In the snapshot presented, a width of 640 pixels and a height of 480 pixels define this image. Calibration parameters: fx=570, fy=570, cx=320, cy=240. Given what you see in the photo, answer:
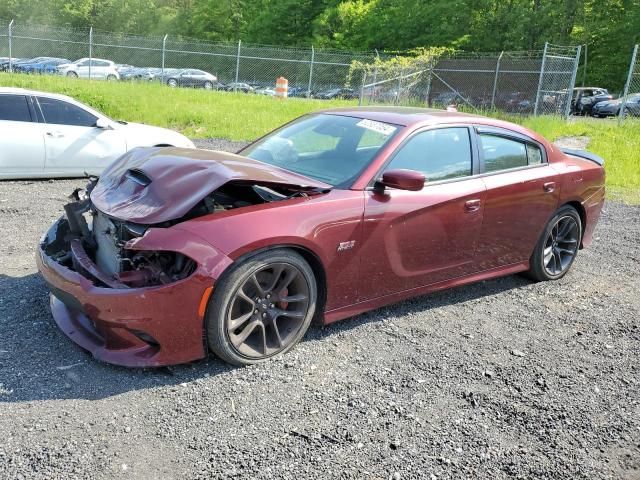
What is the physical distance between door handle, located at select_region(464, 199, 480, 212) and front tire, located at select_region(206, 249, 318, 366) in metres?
Result: 1.39

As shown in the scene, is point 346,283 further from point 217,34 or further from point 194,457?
point 217,34

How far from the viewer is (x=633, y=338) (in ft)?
14.1

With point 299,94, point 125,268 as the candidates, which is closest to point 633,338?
point 125,268

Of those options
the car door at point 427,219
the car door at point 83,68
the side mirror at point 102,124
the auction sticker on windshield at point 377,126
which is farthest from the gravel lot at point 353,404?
the car door at point 83,68

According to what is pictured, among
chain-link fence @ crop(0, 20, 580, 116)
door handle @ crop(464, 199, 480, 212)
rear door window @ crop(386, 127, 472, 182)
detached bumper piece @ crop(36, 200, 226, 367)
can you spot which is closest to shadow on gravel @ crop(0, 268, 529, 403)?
detached bumper piece @ crop(36, 200, 226, 367)

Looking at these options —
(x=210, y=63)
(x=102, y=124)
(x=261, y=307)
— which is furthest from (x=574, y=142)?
(x=210, y=63)

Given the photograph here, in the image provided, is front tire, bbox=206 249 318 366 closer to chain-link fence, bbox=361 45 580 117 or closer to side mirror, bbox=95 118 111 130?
side mirror, bbox=95 118 111 130

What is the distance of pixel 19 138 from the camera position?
25.5ft

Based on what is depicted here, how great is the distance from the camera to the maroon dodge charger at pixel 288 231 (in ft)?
10.2

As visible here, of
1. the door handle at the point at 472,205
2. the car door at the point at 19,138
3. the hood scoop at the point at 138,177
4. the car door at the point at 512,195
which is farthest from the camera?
the car door at the point at 19,138

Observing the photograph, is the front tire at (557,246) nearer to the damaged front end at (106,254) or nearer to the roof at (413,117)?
the roof at (413,117)

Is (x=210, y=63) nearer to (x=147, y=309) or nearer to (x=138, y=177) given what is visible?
→ (x=138, y=177)

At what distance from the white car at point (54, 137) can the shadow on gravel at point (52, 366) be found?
13.7 ft

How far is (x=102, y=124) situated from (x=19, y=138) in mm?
1122
